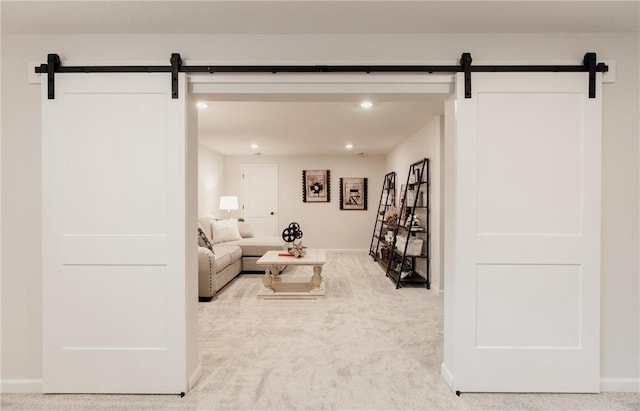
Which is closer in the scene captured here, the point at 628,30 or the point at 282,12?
the point at 282,12

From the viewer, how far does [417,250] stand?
4.91 m

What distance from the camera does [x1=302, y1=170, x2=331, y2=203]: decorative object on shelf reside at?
313 inches

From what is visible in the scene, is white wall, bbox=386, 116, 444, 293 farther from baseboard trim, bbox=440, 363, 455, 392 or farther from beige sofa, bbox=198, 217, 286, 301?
beige sofa, bbox=198, 217, 286, 301

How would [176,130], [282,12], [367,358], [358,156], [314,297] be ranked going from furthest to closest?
[358,156] → [314,297] → [367,358] → [176,130] → [282,12]

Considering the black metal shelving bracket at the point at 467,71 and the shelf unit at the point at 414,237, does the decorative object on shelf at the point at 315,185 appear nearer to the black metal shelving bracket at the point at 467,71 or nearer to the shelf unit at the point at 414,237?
the shelf unit at the point at 414,237

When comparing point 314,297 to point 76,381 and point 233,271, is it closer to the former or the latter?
point 233,271

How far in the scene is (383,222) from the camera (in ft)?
21.3

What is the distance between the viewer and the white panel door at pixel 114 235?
2041 mm

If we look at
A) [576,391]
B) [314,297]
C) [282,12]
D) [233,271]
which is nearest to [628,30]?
[282,12]

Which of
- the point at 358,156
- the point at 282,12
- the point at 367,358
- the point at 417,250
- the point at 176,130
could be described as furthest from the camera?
the point at 358,156

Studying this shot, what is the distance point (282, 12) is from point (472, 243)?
1.71 metres

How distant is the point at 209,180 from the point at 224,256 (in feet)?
9.16

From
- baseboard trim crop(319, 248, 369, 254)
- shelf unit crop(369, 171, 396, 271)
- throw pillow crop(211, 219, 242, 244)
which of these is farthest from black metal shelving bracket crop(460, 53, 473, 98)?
baseboard trim crop(319, 248, 369, 254)

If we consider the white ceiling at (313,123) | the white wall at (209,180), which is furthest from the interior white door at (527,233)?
the white wall at (209,180)
